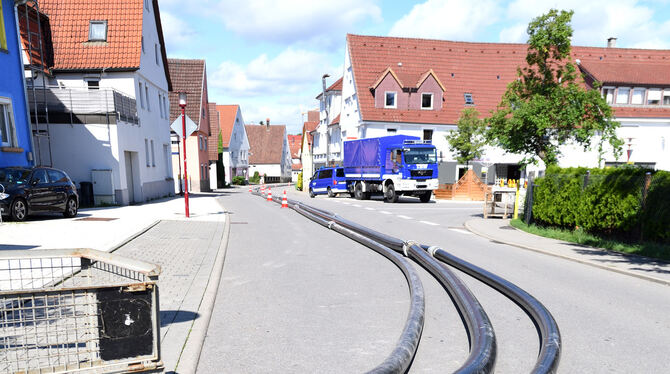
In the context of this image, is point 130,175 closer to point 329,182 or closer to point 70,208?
point 70,208

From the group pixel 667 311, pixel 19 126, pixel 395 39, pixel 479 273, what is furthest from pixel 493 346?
pixel 395 39

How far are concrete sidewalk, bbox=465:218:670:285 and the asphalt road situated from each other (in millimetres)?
245

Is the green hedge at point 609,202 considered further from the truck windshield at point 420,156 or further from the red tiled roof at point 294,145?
the red tiled roof at point 294,145

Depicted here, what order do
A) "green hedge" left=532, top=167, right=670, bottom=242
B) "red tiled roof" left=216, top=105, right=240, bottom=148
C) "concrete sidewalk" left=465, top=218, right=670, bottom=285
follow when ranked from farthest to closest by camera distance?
"red tiled roof" left=216, top=105, right=240, bottom=148, "green hedge" left=532, top=167, right=670, bottom=242, "concrete sidewalk" left=465, top=218, right=670, bottom=285

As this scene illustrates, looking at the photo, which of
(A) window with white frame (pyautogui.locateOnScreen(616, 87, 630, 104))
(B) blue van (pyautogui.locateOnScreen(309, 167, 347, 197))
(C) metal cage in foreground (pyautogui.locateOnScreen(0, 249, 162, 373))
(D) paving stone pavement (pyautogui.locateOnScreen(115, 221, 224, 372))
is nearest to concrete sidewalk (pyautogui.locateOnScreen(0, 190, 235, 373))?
(D) paving stone pavement (pyautogui.locateOnScreen(115, 221, 224, 372))

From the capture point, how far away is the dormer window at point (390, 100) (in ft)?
110

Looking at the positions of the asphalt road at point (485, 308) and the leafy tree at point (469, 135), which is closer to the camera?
the asphalt road at point (485, 308)

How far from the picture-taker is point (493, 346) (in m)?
3.52

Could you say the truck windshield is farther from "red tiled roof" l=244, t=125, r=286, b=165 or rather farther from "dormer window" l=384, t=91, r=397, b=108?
"red tiled roof" l=244, t=125, r=286, b=165

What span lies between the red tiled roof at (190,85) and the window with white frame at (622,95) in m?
34.5

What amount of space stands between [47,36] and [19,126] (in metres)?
8.98

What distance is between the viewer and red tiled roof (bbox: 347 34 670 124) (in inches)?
1323

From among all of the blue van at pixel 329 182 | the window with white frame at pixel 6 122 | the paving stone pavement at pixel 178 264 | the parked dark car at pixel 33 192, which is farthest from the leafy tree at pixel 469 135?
the window with white frame at pixel 6 122

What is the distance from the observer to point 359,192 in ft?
83.8
